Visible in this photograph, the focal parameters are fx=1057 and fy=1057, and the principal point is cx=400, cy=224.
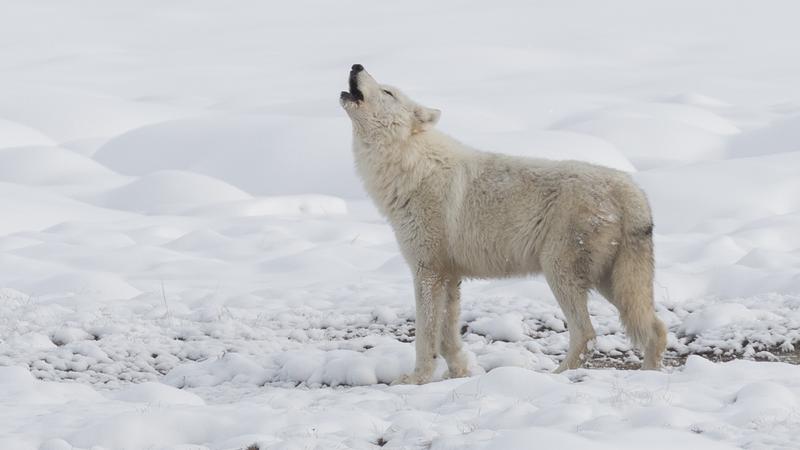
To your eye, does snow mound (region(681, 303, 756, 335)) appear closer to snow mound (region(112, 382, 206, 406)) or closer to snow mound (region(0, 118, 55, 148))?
snow mound (region(112, 382, 206, 406))

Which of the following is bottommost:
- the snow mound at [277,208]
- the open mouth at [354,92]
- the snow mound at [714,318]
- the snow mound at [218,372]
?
the snow mound at [277,208]

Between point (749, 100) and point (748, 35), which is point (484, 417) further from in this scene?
point (748, 35)

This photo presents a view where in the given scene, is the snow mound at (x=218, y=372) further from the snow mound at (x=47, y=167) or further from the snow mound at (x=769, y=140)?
the snow mound at (x=769, y=140)

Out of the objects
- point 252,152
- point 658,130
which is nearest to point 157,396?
point 252,152

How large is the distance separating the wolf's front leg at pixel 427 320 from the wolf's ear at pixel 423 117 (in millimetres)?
1168

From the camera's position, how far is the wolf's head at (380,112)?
805 centimetres

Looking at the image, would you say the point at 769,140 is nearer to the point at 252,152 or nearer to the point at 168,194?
the point at 252,152

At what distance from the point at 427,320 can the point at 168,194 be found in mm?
14680

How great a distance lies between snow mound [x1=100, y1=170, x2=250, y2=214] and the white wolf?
12845mm

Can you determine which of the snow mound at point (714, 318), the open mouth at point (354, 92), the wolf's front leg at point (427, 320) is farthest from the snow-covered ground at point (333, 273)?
the open mouth at point (354, 92)

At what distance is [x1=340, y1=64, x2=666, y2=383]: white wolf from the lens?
7227mm

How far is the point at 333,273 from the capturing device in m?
13.1

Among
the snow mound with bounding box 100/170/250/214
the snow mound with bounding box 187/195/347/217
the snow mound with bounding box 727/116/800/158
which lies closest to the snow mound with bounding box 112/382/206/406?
the snow mound with bounding box 187/195/347/217

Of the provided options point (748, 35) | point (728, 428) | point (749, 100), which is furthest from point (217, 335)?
point (748, 35)
